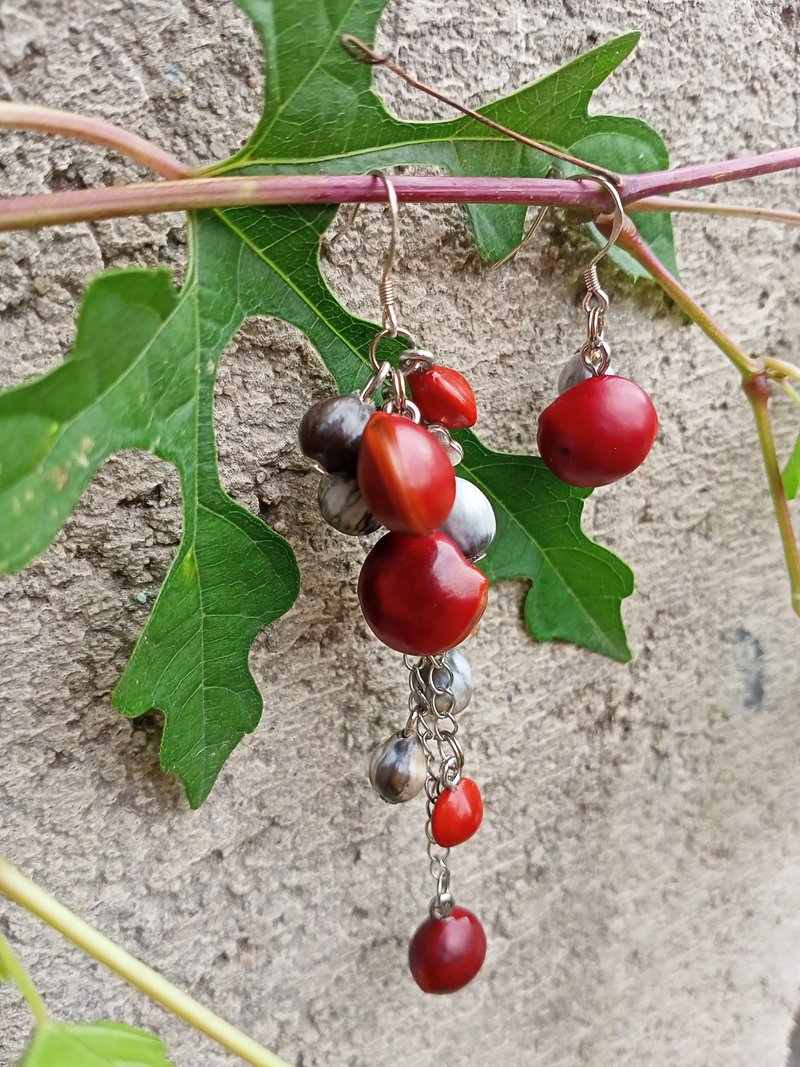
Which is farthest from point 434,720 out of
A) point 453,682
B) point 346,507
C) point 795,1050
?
point 795,1050

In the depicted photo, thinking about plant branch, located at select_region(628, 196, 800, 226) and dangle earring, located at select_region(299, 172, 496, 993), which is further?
plant branch, located at select_region(628, 196, 800, 226)

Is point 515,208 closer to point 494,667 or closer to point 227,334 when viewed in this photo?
point 227,334

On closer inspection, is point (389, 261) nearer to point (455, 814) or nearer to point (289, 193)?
point (289, 193)

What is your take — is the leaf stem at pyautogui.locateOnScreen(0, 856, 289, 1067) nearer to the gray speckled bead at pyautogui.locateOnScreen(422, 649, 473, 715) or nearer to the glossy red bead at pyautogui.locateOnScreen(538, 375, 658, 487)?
the gray speckled bead at pyautogui.locateOnScreen(422, 649, 473, 715)

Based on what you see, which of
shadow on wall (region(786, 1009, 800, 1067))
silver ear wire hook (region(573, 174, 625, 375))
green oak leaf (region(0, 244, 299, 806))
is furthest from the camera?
shadow on wall (region(786, 1009, 800, 1067))

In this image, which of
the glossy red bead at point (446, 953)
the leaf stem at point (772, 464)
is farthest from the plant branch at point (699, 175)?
the glossy red bead at point (446, 953)

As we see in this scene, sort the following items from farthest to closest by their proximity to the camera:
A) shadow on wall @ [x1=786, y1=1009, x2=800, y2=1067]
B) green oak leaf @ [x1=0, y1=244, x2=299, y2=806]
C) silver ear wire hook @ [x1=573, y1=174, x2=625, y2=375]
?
shadow on wall @ [x1=786, y1=1009, x2=800, y2=1067] < silver ear wire hook @ [x1=573, y1=174, x2=625, y2=375] < green oak leaf @ [x1=0, y1=244, x2=299, y2=806]

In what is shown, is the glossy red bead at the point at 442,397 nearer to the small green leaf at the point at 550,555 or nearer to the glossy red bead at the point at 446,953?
the small green leaf at the point at 550,555

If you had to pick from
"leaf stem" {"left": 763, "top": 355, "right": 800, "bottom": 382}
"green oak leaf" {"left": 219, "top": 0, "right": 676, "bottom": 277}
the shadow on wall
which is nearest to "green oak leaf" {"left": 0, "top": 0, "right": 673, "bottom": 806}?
"green oak leaf" {"left": 219, "top": 0, "right": 676, "bottom": 277}
